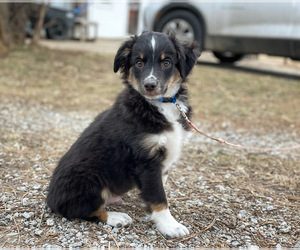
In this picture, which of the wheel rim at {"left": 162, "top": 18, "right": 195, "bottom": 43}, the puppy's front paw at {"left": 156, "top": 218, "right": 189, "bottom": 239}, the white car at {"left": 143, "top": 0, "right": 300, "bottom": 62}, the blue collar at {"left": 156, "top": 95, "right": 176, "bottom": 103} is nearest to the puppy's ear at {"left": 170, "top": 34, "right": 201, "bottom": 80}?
the blue collar at {"left": 156, "top": 95, "right": 176, "bottom": 103}

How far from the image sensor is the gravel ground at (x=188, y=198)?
2.67 m

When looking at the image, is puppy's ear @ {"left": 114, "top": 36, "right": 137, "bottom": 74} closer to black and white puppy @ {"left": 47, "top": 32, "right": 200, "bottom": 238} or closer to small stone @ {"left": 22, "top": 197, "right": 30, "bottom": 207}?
black and white puppy @ {"left": 47, "top": 32, "right": 200, "bottom": 238}

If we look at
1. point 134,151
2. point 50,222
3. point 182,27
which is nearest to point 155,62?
point 134,151

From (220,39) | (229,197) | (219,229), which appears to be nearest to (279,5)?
(220,39)

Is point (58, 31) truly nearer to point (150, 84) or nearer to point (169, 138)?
point (150, 84)

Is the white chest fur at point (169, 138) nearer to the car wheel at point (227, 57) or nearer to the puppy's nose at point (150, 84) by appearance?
the puppy's nose at point (150, 84)

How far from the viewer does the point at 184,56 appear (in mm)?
3072

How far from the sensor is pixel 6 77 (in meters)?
7.50

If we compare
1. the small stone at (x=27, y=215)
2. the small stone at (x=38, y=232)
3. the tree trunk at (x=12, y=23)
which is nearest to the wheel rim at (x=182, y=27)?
the tree trunk at (x=12, y=23)

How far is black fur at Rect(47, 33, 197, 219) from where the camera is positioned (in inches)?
107

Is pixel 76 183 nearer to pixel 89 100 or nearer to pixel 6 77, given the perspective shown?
pixel 89 100

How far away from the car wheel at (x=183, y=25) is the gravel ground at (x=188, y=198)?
4.59 meters

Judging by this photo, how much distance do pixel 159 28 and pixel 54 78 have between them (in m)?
3.23

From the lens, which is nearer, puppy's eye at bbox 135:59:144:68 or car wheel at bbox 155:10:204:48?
puppy's eye at bbox 135:59:144:68
